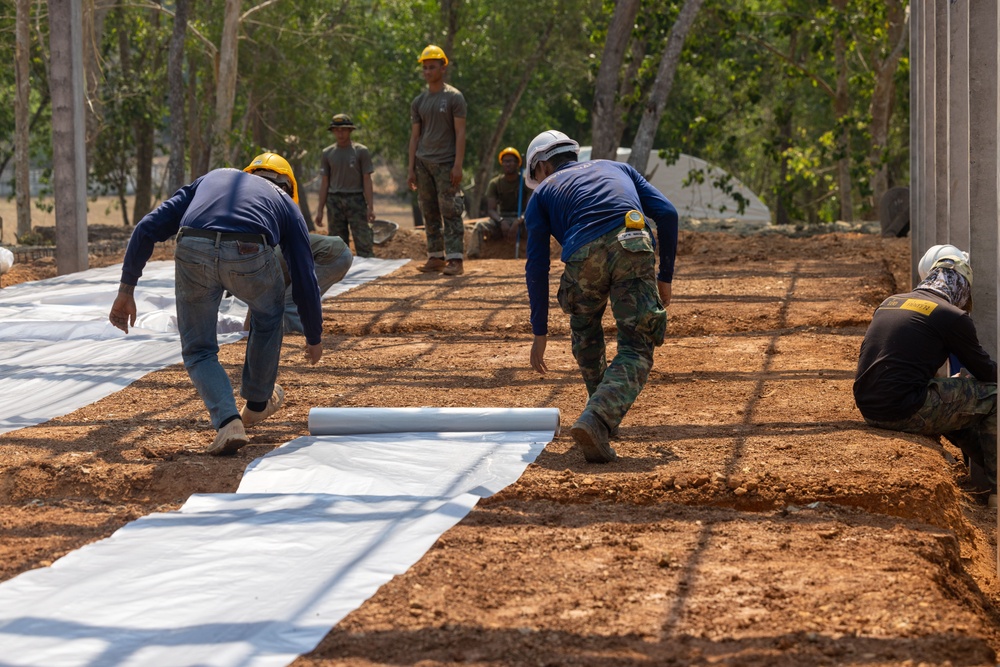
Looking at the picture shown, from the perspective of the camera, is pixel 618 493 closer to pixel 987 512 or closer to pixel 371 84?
pixel 987 512

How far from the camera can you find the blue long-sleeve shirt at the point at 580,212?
6.05 m

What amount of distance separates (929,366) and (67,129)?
11.0m

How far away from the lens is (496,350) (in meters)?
9.12

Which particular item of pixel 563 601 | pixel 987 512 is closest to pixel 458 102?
pixel 987 512

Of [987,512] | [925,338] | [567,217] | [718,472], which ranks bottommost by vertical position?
[987,512]

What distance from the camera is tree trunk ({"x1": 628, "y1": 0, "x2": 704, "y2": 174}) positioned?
15.6m

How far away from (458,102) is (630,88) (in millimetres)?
12297

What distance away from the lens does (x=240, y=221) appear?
5812 mm

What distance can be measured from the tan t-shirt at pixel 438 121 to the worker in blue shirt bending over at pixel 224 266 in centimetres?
605

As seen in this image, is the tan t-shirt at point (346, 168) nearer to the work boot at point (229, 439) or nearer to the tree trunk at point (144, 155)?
the work boot at point (229, 439)

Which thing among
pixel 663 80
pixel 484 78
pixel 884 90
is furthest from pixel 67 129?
pixel 484 78

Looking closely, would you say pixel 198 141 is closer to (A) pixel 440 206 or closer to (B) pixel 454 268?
(B) pixel 454 268

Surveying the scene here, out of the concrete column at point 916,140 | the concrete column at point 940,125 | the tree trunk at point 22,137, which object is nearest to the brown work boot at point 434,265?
the concrete column at point 916,140

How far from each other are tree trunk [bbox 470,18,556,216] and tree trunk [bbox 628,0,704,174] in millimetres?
14588
